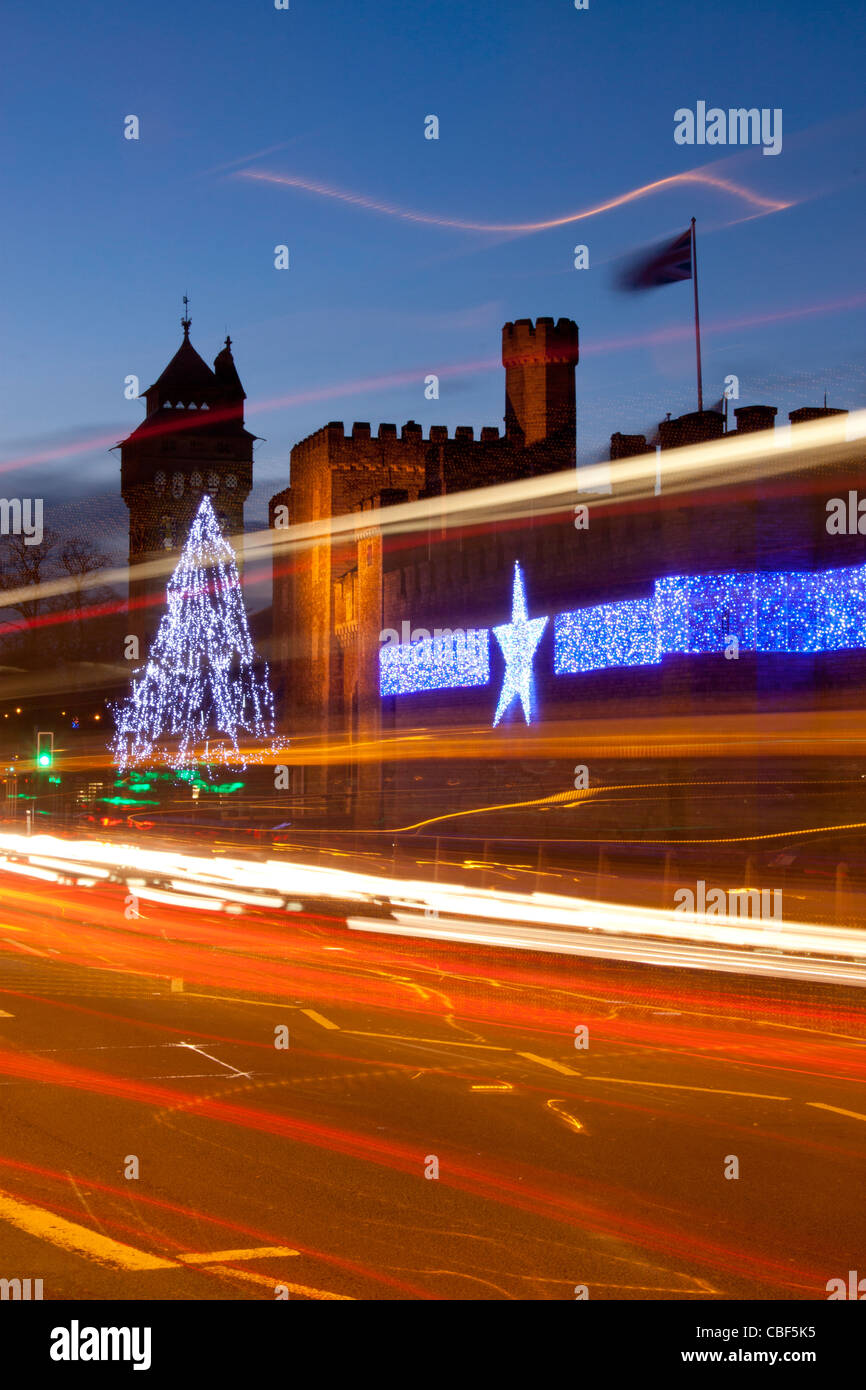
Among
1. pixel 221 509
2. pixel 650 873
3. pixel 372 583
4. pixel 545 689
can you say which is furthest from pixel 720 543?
pixel 221 509

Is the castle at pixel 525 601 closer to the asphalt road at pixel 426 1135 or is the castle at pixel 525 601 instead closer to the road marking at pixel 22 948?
the road marking at pixel 22 948

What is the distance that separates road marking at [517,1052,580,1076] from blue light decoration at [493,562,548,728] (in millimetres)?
26727

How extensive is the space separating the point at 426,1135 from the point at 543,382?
152ft

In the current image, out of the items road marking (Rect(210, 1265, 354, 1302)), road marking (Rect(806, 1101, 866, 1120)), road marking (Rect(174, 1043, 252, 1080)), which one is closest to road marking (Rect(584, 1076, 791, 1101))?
road marking (Rect(806, 1101, 866, 1120))

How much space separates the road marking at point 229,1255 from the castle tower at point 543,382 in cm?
4726

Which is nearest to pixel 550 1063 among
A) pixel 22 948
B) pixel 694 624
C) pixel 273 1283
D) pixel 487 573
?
pixel 273 1283

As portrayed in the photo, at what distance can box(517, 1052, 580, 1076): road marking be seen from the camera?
9.23m

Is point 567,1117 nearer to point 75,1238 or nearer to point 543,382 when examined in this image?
point 75,1238

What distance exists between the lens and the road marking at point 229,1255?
536 cm

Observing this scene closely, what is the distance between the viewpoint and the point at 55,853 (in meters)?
33.4

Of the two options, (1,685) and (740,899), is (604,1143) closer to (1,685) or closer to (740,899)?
(740,899)

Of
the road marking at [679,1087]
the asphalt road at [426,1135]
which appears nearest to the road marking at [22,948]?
the asphalt road at [426,1135]

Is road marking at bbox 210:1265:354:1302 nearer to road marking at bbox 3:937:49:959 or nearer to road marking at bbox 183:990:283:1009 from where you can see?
road marking at bbox 183:990:283:1009
